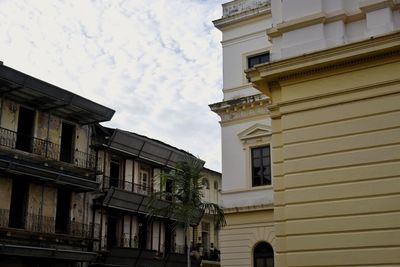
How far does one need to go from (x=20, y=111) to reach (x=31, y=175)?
306cm

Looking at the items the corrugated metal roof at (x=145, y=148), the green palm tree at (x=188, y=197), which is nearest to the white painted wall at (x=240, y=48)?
the green palm tree at (x=188, y=197)

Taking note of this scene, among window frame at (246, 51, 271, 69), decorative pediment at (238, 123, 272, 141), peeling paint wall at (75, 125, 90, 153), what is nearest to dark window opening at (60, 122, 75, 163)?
peeling paint wall at (75, 125, 90, 153)

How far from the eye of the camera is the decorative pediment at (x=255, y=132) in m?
20.7

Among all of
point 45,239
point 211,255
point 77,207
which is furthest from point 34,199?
point 211,255

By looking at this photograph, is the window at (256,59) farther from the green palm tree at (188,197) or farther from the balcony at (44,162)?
the balcony at (44,162)

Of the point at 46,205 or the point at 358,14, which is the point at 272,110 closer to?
the point at 358,14

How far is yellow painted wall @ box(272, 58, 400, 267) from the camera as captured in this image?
7.73 metres

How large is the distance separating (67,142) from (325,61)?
20.3 metres

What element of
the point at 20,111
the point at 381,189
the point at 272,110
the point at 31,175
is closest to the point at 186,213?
the point at 31,175

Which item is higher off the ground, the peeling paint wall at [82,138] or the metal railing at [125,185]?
the peeling paint wall at [82,138]

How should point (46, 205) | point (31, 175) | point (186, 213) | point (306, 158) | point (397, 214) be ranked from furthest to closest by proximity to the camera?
point (46, 205)
point (31, 175)
point (186, 213)
point (306, 158)
point (397, 214)

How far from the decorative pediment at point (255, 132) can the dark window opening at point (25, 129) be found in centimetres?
916

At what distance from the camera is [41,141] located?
25.0 meters

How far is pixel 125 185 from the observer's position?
29.8 metres
